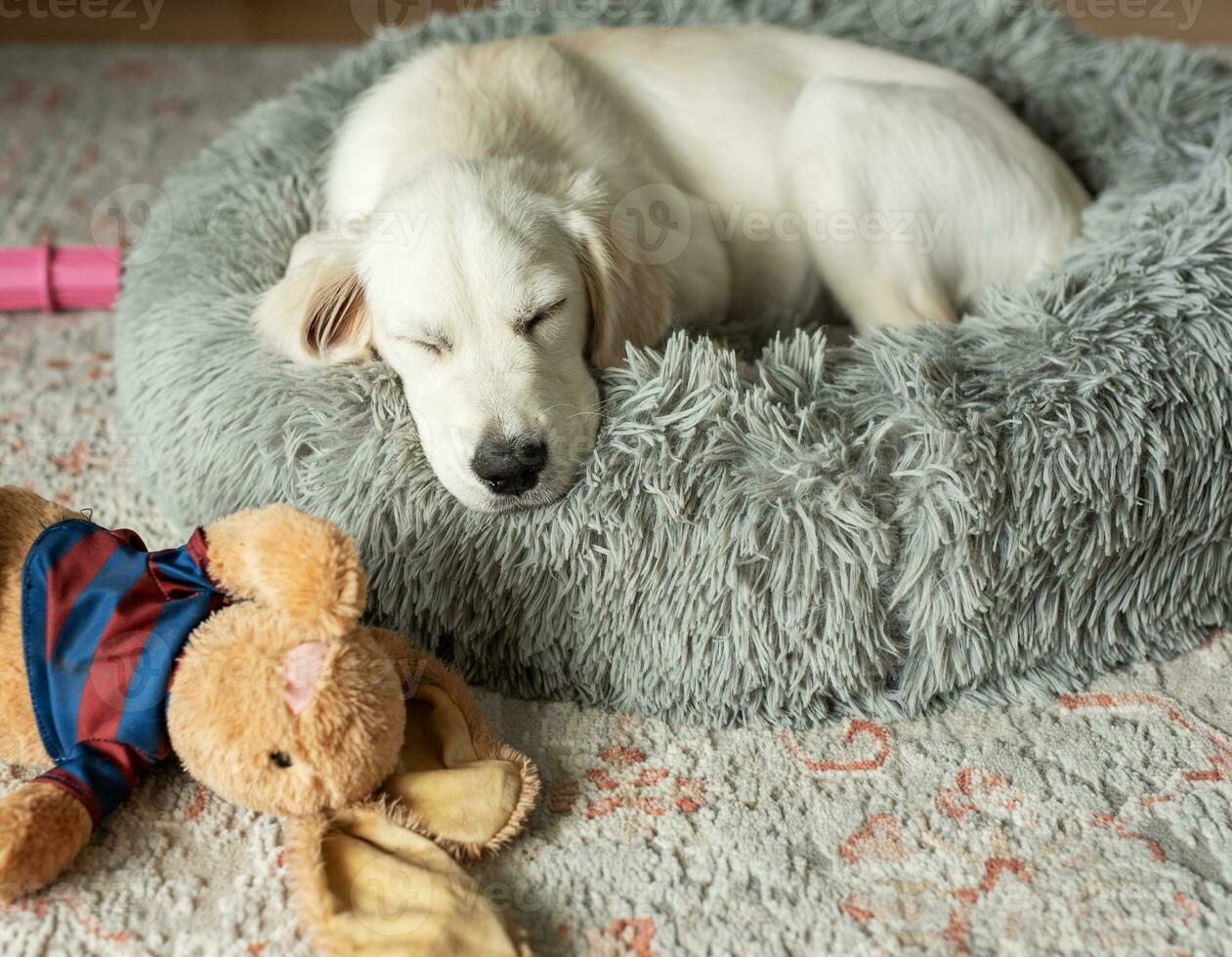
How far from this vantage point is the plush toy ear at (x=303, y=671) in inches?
48.0

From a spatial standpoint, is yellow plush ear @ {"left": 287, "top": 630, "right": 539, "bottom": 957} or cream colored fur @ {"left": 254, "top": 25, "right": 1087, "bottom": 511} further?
cream colored fur @ {"left": 254, "top": 25, "right": 1087, "bottom": 511}

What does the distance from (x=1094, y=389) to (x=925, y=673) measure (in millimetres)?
428

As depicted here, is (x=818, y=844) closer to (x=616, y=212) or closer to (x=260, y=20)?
(x=616, y=212)

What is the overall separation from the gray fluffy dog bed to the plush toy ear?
30cm

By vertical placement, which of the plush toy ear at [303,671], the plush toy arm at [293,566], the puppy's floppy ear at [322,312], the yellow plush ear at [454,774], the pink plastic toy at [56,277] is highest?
the puppy's floppy ear at [322,312]

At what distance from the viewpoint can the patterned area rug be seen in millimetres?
1236

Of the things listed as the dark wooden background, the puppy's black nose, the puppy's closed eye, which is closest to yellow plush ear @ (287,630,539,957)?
the puppy's black nose

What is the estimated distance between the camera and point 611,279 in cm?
169

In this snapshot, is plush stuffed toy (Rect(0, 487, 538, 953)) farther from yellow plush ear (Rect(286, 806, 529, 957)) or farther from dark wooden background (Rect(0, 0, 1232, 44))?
Result: dark wooden background (Rect(0, 0, 1232, 44))

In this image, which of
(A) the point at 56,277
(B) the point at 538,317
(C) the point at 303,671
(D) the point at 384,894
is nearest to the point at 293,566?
(C) the point at 303,671

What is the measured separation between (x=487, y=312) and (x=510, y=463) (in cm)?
21

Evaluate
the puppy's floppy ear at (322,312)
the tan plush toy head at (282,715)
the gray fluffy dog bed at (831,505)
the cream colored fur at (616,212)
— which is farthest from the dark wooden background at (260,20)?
the tan plush toy head at (282,715)

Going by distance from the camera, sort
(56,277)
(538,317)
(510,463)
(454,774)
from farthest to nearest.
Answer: (56,277)
(538,317)
(510,463)
(454,774)

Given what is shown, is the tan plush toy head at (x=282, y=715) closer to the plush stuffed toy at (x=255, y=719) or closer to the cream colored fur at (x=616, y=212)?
the plush stuffed toy at (x=255, y=719)
